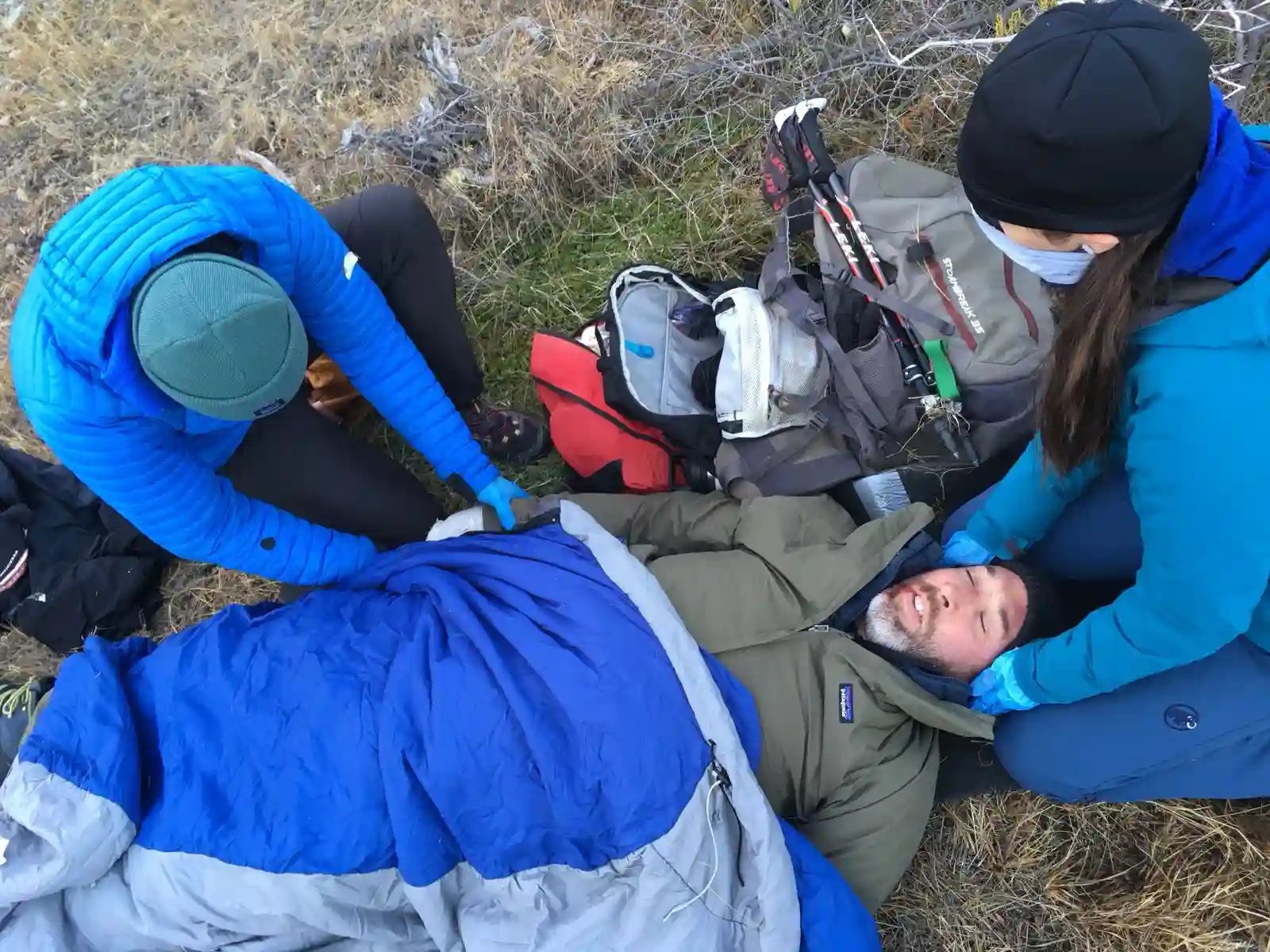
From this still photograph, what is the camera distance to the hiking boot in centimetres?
306

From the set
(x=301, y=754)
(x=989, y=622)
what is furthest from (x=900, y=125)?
(x=301, y=754)

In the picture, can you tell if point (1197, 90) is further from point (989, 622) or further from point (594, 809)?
point (594, 809)

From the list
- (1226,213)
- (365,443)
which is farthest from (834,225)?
(365,443)

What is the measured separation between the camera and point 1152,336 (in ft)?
4.87

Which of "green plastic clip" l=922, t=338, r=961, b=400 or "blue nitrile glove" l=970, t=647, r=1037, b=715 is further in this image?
"green plastic clip" l=922, t=338, r=961, b=400

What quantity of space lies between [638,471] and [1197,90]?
1888mm

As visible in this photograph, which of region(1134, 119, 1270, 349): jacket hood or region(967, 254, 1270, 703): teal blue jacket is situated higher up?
region(1134, 119, 1270, 349): jacket hood

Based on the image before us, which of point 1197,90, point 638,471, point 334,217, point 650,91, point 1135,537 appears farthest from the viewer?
point 650,91

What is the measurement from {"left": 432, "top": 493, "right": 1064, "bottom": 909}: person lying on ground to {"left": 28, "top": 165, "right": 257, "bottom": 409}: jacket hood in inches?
54.6

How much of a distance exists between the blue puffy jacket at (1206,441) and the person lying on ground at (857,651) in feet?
1.45

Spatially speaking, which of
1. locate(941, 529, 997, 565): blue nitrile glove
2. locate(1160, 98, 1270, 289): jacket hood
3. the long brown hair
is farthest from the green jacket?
locate(1160, 98, 1270, 289): jacket hood

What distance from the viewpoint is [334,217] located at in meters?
Result: 2.68

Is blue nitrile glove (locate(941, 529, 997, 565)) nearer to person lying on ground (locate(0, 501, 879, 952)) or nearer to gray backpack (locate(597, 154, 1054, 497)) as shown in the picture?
gray backpack (locate(597, 154, 1054, 497))

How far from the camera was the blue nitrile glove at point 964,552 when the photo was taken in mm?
2486
